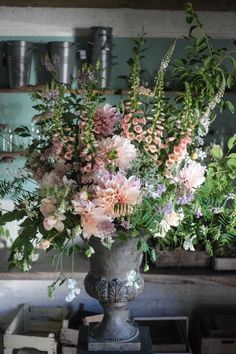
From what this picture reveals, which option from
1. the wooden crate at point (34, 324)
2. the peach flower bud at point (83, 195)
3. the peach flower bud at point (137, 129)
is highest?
the peach flower bud at point (137, 129)

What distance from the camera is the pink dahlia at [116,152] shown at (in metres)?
1.09

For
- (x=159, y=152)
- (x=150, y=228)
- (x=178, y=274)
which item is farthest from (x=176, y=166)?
(x=178, y=274)

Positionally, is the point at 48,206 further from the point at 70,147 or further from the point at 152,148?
the point at 152,148

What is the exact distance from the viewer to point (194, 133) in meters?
1.19

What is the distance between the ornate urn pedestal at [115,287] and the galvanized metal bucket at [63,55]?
71.9 inches

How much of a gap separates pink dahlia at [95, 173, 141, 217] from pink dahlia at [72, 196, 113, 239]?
0.01 meters

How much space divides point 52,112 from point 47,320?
6.23 feet

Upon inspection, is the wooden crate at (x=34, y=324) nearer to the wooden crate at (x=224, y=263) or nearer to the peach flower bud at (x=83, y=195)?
the wooden crate at (x=224, y=263)

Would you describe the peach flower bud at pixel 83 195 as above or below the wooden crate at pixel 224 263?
above

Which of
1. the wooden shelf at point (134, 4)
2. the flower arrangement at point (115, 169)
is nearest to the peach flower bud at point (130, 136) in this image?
the flower arrangement at point (115, 169)

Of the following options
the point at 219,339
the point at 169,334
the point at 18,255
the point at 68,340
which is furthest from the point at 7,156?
the point at 18,255

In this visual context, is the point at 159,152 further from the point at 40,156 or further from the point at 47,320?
the point at 47,320

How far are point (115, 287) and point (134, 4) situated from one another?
7.28ft

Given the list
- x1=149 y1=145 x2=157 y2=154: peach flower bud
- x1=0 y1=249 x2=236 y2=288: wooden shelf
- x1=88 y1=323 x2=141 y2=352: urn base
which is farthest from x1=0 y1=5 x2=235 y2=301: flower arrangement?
x1=0 y1=249 x2=236 y2=288: wooden shelf
